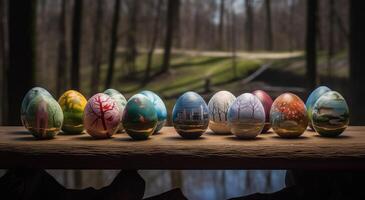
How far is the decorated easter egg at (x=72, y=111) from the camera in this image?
2705 mm

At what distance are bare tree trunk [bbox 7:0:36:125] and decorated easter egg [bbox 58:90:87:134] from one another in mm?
2047

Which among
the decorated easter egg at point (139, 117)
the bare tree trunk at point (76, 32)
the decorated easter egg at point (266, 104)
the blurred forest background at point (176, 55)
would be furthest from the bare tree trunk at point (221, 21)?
the decorated easter egg at point (139, 117)

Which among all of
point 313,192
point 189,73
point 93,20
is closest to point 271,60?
point 189,73

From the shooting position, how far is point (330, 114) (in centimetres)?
252

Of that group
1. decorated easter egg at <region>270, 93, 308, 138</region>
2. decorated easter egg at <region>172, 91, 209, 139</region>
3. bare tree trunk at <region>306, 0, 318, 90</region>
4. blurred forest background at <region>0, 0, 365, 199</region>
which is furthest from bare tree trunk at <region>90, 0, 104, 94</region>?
decorated easter egg at <region>270, 93, 308, 138</region>

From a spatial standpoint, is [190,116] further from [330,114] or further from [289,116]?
[330,114]

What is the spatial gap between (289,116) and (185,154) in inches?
23.0

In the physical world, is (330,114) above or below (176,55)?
below

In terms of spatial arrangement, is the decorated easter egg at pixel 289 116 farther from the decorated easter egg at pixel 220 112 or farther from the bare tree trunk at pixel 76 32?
the bare tree trunk at pixel 76 32

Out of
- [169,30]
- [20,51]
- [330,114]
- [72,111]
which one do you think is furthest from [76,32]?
[169,30]

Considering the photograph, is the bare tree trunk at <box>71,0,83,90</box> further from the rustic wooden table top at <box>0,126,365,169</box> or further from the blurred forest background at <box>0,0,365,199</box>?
the rustic wooden table top at <box>0,126,365,169</box>

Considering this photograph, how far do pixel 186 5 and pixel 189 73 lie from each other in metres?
9.66

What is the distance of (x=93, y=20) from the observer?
52.7 ft

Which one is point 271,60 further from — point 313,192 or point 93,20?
point 313,192
